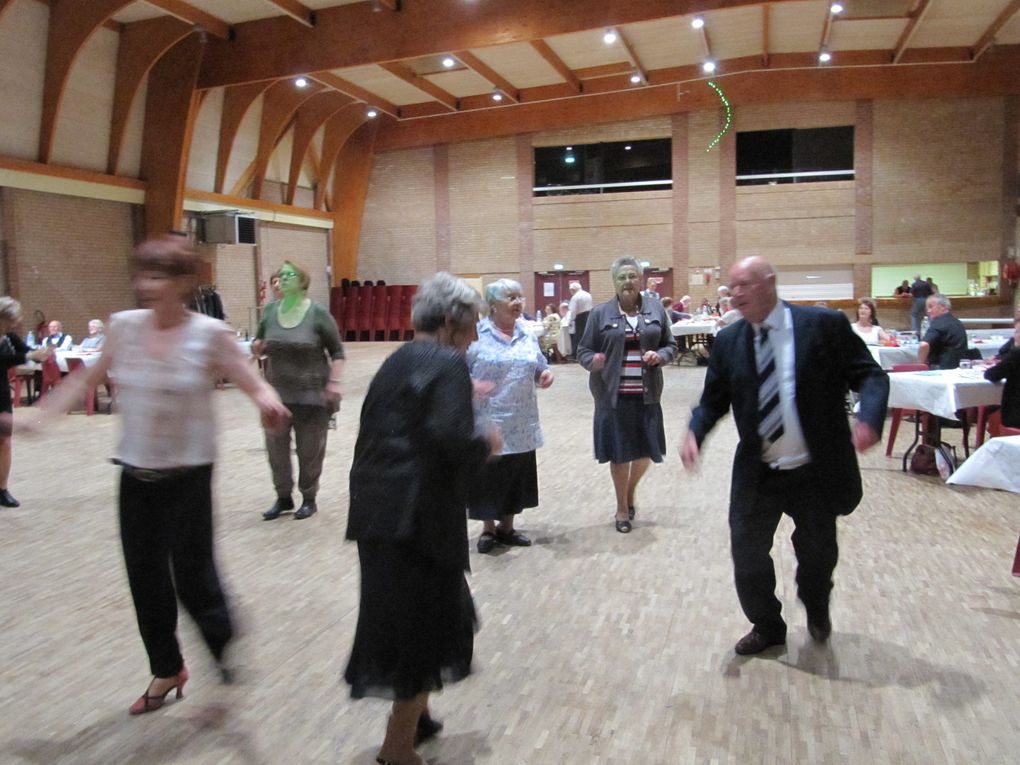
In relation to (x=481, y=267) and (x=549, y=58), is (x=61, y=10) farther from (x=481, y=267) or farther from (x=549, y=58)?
(x=481, y=267)

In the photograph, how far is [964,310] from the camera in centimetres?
1950

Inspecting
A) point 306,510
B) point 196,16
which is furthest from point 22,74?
point 306,510

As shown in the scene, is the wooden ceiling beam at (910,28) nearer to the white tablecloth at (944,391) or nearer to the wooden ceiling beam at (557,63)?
the wooden ceiling beam at (557,63)

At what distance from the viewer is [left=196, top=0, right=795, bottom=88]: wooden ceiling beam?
13188 millimetres

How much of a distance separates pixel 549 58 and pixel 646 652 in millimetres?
15908

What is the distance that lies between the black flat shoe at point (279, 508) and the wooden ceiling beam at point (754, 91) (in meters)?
16.4

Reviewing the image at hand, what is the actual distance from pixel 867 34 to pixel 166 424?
18.0 m

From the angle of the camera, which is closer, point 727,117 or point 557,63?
point 557,63

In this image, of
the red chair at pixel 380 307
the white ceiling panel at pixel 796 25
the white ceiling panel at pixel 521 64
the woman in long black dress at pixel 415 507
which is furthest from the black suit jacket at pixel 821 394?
the red chair at pixel 380 307

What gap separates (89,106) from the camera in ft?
48.4

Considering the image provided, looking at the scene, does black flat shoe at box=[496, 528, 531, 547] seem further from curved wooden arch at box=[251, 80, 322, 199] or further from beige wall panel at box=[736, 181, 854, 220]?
beige wall panel at box=[736, 181, 854, 220]

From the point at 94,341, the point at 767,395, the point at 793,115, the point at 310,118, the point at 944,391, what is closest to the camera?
the point at 767,395

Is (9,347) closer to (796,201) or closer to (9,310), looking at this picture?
(9,310)

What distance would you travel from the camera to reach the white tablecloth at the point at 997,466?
384cm
